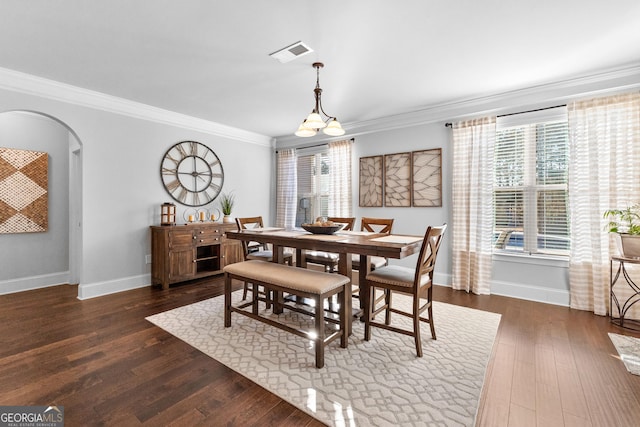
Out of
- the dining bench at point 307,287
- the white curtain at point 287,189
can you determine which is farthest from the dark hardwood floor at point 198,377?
the white curtain at point 287,189

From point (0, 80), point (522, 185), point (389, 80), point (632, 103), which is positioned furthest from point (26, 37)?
point (632, 103)

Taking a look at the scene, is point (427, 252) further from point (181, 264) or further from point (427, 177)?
point (181, 264)

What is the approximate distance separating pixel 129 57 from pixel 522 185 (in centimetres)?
458

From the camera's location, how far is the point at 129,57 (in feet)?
8.98

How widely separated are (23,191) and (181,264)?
2370 mm

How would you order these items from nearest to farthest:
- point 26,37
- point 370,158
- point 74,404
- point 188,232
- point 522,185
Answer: point 74,404 < point 26,37 < point 522,185 < point 188,232 < point 370,158

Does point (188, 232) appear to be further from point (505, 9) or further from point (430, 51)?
point (505, 9)

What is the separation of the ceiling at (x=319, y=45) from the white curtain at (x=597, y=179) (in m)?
0.46

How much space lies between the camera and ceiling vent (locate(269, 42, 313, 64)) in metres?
2.50

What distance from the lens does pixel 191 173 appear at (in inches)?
184

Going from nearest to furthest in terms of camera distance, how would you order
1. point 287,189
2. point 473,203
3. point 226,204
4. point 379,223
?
1. point 379,223
2. point 473,203
3. point 226,204
4. point 287,189

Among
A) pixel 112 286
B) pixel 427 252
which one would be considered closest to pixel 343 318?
pixel 427 252

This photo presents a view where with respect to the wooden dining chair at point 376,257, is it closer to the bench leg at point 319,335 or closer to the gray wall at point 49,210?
the bench leg at point 319,335

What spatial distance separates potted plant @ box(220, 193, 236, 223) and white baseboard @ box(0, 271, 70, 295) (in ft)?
7.87
